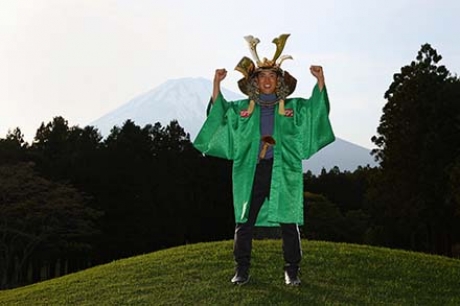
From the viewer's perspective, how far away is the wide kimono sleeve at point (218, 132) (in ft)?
31.0

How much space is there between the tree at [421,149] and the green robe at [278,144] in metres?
20.3

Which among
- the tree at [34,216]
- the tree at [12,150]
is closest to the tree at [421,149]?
the tree at [34,216]

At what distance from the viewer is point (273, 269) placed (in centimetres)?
1174

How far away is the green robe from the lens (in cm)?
892

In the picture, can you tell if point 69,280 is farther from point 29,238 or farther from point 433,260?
point 29,238

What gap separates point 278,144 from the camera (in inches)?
358

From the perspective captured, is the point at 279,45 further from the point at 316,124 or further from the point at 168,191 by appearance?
the point at 168,191

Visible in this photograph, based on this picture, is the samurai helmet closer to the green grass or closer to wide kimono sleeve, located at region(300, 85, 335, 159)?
wide kimono sleeve, located at region(300, 85, 335, 159)

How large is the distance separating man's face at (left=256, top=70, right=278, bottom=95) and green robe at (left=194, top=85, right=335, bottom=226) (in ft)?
0.89

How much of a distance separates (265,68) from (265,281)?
11.6 ft

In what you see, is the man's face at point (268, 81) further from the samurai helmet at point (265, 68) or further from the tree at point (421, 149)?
the tree at point (421, 149)

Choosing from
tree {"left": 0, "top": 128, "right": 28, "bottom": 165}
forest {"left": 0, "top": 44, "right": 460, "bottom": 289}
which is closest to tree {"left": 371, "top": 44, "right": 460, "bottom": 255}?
forest {"left": 0, "top": 44, "right": 460, "bottom": 289}

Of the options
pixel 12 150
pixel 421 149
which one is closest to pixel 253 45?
pixel 421 149

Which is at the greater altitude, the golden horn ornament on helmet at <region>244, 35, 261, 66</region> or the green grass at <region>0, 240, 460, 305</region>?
the golden horn ornament on helmet at <region>244, 35, 261, 66</region>
